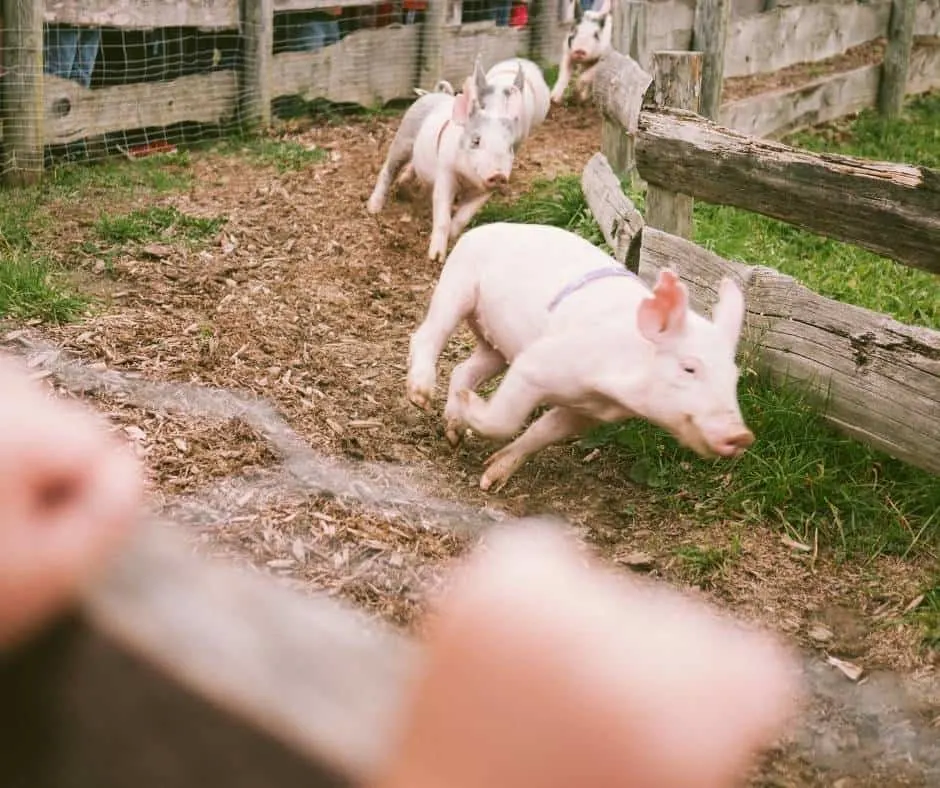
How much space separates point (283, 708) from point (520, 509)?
3485 mm

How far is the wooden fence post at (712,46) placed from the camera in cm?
701

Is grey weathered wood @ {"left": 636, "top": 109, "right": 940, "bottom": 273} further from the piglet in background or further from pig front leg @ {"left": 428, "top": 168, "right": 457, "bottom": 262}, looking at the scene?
the piglet in background

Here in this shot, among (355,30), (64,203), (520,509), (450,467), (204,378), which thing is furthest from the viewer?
(355,30)

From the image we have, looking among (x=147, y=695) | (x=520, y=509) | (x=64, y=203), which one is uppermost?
(x=147, y=695)

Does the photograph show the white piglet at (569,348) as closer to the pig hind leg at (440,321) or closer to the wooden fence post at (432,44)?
the pig hind leg at (440,321)

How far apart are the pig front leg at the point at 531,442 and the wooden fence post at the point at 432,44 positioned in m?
6.74

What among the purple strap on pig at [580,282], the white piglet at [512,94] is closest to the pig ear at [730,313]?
the purple strap on pig at [580,282]

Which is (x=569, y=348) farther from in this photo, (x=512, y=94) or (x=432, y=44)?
(x=432, y=44)

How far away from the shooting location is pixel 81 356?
4.48 metres

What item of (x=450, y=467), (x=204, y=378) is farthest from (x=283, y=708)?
(x=204, y=378)

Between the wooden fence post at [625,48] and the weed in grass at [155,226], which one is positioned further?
the wooden fence post at [625,48]

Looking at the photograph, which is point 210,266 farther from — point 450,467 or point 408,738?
point 408,738

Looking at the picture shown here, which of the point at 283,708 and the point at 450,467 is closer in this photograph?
the point at 283,708

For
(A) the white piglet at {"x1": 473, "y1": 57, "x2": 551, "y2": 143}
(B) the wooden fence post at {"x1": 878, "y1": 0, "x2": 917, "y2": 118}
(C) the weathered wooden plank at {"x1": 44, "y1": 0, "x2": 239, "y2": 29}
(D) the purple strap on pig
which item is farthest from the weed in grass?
(B) the wooden fence post at {"x1": 878, "y1": 0, "x2": 917, "y2": 118}
